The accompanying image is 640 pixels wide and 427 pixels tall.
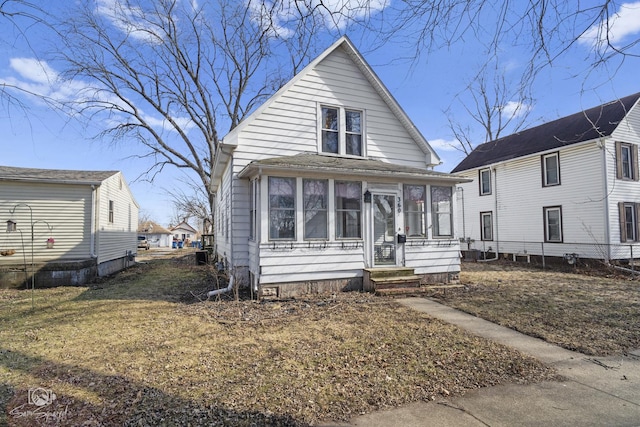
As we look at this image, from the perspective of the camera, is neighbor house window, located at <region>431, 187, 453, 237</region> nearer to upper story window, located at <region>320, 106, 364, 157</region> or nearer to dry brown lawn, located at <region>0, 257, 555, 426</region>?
upper story window, located at <region>320, 106, 364, 157</region>

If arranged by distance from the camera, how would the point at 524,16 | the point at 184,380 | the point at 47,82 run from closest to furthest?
1. the point at 524,16
2. the point at 47,82
3. the point at 184,380

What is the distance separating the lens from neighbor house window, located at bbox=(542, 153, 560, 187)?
1528 cm

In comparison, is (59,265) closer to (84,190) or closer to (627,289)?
(84,190)

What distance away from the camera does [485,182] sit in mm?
19281

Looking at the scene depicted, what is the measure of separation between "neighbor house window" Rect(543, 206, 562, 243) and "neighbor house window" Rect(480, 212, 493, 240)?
3205 mm

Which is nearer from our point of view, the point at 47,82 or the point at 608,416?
the point at 608,416

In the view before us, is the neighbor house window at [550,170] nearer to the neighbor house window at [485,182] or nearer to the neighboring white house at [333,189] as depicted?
the neighbor house window at [485,182]

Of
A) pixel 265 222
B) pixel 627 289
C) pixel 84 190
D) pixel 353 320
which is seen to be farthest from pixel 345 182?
pixel 84 190

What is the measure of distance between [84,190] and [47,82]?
10.3 metres

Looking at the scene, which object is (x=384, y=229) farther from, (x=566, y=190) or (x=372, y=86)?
(x=566, y=190)

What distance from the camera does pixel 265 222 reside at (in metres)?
7.79

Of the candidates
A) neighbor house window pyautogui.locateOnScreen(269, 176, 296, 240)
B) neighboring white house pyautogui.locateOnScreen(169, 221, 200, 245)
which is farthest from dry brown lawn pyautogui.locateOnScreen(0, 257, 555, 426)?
neighboring white house pyautogui.locateOnScreen(169, 221, 200, 245)

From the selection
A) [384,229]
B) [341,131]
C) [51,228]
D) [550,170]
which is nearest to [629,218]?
[550,170]

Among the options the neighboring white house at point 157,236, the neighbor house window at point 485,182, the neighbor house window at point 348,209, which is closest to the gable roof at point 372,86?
the neighbor house window at point 348,209
